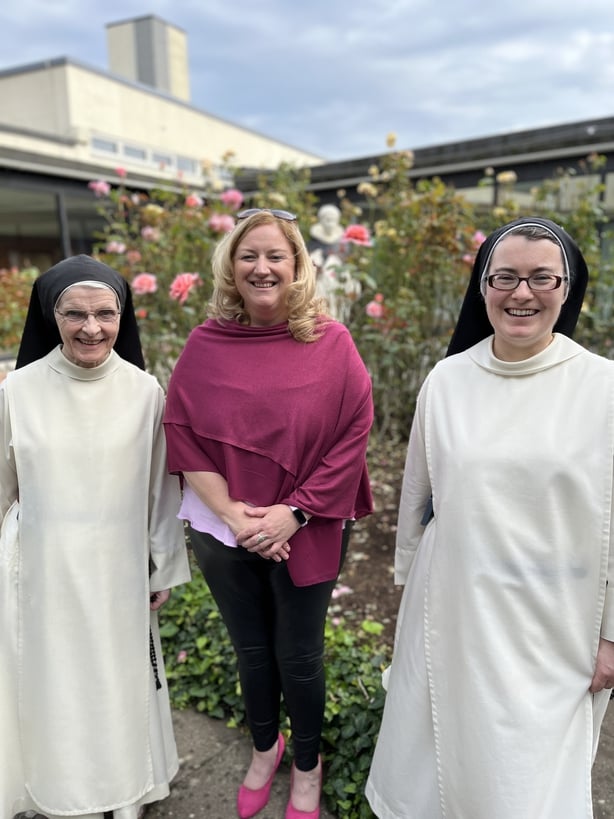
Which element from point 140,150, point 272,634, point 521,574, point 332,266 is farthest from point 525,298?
point 140,150

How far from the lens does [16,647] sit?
5.92 ft

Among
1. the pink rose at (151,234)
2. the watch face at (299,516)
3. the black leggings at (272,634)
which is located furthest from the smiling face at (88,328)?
the pink rose at (151,234)

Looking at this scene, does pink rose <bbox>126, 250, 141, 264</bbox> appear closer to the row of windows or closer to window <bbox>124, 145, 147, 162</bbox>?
the row of windows

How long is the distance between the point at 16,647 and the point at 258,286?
129 centimetres

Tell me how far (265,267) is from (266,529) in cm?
74

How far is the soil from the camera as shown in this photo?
3.14 metres

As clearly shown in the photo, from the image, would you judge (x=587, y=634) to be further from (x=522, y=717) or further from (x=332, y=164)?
(x=332, y=164)

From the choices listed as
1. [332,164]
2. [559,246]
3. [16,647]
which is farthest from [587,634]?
[332,164]

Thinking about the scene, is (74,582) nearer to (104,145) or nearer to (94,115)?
(104,145)

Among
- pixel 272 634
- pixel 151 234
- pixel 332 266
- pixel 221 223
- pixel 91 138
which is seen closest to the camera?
pixel 272 634

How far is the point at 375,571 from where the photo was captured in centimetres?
350

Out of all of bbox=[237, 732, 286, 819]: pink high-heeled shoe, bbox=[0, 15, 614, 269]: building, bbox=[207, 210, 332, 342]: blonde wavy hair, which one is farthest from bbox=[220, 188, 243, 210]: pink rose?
bbox=[237, 732, 286, 819]: pink high-heeled shoe

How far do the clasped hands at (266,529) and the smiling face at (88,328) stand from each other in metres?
0.63

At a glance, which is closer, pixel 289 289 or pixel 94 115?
pixel 289 289
